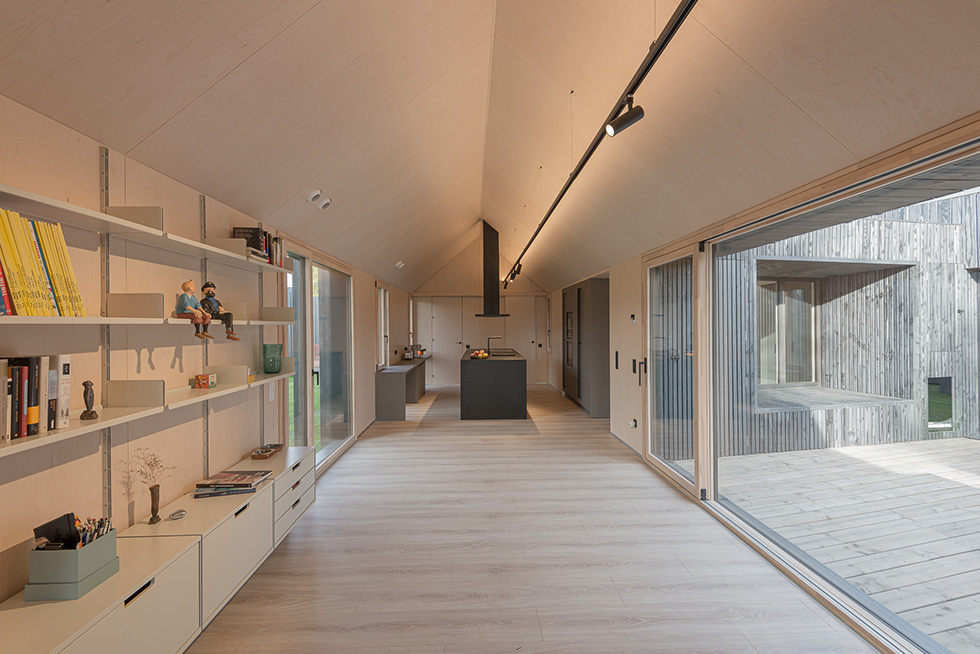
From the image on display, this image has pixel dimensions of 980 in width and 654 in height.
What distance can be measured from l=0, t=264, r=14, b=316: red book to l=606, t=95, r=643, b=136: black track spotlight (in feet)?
7.14

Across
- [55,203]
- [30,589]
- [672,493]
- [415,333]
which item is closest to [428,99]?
[55,203]

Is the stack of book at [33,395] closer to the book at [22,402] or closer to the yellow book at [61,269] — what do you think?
the book at [22,402]

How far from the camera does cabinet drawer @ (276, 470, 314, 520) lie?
2834 millimetres

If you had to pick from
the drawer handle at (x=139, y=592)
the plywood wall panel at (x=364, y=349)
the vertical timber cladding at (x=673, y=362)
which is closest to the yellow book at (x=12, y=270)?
the drawer handle at (x=139, y=592)

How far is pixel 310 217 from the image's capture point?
3.83 metres

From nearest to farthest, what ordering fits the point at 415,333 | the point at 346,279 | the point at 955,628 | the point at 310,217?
the point at 955,628 < the point at 310,217 < the point at 346,279 < the point at 415,333

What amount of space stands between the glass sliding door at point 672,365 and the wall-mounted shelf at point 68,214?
3.71 m

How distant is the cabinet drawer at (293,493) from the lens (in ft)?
9.30

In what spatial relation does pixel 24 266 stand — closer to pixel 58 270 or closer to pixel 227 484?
pixel 58 270

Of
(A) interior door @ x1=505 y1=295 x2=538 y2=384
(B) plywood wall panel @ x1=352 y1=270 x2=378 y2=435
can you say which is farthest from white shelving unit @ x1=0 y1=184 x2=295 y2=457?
(A) interior door @ x1=505 y1=295 x2=538 y2=384

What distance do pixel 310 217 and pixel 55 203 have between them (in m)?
2.43

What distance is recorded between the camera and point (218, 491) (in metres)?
2.49

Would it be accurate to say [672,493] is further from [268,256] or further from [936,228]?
[268,256]

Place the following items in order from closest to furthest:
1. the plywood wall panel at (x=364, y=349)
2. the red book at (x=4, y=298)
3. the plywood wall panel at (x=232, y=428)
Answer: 1. the red book at (x=4, y=298)
2. the plywood wall panel at (x=232, y=428)
3. the plywood wall panel at (x=364, y=349)
